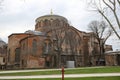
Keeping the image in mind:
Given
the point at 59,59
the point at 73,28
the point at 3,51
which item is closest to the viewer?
the point at 59,59

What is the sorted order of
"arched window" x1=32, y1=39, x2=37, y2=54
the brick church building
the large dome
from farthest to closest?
1. the large dome
2. "arched window" x1=32, y1=39, x2=37, y2=54
3. the brick church building

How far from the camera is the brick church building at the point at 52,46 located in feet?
182

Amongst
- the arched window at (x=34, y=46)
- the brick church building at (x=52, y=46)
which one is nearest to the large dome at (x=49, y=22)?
the brick church building at (x=52, y=46)

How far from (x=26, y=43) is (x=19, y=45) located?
5765 mm

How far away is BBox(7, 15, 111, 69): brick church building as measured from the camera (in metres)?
55.3

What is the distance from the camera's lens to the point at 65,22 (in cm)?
6525

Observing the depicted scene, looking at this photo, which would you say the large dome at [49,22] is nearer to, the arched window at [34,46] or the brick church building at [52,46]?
the brick church building at [52,46]

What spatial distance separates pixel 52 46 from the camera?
57125 millimetres

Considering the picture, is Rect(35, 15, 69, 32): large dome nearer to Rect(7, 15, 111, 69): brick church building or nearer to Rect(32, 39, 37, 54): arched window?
Rect(7, 15, 111, 69): brick church building

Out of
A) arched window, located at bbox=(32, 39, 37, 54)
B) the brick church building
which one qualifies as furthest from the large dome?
arched window, located at bbox=(32, 39, 37, 54)

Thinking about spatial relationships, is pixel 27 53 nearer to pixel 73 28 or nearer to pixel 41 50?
pixel 41 50

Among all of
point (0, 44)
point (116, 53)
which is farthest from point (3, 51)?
point (116, 53)

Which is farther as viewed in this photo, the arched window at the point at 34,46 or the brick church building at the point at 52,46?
the arched window at the point at 34,46

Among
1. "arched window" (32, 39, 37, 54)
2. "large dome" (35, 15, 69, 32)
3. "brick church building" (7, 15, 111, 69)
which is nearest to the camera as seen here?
"brick church building" (7, 15, 111, 69)
